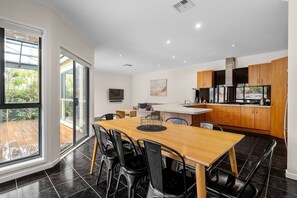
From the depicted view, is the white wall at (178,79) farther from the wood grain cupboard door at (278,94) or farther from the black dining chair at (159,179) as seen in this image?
the black dining chair at (159,179)

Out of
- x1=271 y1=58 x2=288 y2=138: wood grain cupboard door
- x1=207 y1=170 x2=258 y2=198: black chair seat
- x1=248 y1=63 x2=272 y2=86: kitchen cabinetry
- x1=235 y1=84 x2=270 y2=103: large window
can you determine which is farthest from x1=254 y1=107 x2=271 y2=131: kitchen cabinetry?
x1=207 y1=170 x2=258 y2=198: black chair seat

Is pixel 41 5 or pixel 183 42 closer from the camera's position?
pixel 41 5

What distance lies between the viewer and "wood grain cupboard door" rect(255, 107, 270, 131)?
13.9 ft

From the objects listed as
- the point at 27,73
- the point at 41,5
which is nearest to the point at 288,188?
the point at 27,73

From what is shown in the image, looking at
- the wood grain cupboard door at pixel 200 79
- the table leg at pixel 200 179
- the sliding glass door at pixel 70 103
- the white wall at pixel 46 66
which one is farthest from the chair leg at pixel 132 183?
the wood grain cupboard door at pixel 200 79

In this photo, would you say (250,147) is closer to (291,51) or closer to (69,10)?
(291,51)

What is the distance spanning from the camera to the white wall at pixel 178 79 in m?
4.90

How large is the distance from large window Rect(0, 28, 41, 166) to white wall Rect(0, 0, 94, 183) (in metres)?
0.14

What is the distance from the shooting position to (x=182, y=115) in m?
3.44

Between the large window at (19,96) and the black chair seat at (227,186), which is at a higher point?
the large window at (19,96)

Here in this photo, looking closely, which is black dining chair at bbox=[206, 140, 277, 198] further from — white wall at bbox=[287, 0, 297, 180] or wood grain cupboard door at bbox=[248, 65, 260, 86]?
wood grain cupboard door at bbox=[248, 65, 260, 86]

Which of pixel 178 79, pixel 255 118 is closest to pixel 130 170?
pixel 255 118

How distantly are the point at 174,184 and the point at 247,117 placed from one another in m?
4.39

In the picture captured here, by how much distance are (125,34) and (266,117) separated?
457cm
